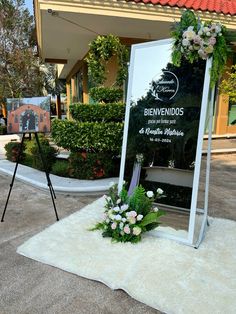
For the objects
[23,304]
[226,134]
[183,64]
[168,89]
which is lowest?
[23,304]

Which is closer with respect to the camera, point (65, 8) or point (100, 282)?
point (100, 282)

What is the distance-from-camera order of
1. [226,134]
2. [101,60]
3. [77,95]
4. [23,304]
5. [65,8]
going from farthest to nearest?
[77,95]
[226,134]
[65,8]
[101,60]
[23,304]

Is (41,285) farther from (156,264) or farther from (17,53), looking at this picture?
(17,53)

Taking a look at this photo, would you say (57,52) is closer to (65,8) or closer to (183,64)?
(65,8)

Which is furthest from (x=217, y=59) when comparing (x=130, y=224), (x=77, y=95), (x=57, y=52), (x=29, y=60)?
(x=29, y=60)

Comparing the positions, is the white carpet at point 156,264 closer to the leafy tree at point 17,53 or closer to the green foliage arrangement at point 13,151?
the green foliage arrangement at point 13,151

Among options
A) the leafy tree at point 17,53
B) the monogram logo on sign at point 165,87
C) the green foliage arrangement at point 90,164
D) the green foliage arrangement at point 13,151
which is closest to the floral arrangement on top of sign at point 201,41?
the monogram logo on sign at point 165,87

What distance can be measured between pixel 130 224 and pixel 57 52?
9.17 metres

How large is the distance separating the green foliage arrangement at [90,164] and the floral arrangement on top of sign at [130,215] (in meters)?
1.82

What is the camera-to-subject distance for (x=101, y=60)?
5.24 m

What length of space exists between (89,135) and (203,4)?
4518 mm

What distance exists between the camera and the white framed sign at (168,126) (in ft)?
10.4

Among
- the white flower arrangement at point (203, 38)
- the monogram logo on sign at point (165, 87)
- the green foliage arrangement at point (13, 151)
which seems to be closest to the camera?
the white flower arrangement at point (203, 38)

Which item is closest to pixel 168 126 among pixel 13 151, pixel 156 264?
pixel 156 264
